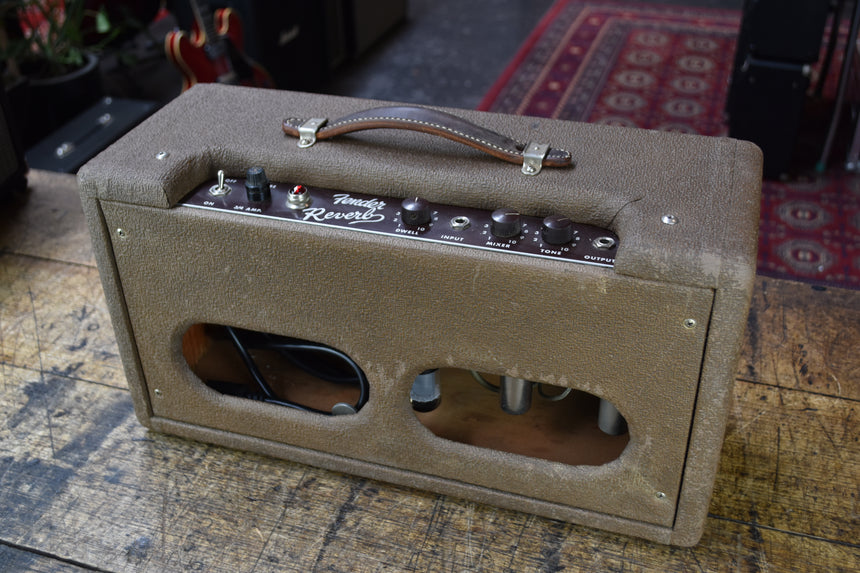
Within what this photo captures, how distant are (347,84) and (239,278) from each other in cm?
198

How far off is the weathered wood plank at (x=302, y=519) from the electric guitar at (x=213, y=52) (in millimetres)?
1471

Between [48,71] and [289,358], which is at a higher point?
[289,358]

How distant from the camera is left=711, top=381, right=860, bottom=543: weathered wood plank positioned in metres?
0.73

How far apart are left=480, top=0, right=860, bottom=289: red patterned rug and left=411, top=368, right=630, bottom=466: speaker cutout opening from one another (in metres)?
1.06

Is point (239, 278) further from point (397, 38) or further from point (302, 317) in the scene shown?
point (397, 38)

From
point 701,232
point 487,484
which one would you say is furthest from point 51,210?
point 701,232

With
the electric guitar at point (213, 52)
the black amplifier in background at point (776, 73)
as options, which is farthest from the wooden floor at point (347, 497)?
the electric guitar at point (213, 52)

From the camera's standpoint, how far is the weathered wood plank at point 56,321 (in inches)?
36.2

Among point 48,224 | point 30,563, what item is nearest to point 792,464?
point 30,563

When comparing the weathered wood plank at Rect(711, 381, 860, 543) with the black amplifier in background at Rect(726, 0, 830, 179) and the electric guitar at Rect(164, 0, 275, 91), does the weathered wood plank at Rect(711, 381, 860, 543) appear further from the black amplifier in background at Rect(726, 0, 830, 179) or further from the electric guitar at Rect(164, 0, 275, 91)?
the electric guitar at Rect(164, 0, 275, 91)

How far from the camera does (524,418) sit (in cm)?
80

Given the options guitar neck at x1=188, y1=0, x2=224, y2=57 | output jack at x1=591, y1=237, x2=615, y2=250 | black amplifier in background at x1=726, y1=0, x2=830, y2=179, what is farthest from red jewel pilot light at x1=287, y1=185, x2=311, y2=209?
guitar neck at x1=188, y1=0, x2=224, y2=57

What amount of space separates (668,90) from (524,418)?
6.30ft

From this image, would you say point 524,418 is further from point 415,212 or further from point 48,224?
point 48,224
